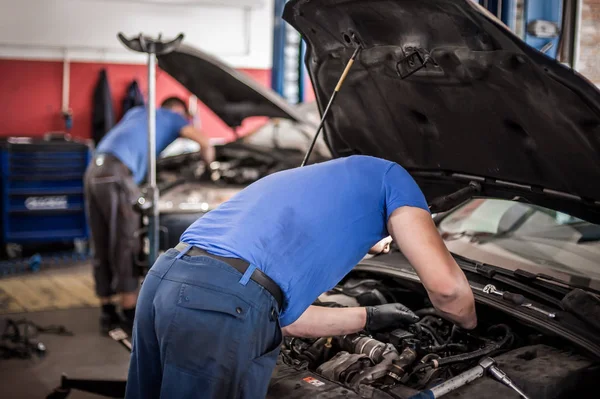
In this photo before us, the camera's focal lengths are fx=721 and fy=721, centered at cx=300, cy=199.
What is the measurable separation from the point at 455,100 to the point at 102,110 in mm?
8200

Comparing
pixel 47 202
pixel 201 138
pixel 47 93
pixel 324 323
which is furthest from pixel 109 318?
pixel 47 93

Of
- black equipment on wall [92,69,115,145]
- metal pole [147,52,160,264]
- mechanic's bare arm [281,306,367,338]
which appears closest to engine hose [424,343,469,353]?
mechanic's bare arm [281,306,367,338]

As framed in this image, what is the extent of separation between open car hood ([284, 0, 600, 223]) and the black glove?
0.50 meters

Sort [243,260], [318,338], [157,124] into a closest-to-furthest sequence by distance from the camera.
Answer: [243,260] < [318,338] < [157,124]

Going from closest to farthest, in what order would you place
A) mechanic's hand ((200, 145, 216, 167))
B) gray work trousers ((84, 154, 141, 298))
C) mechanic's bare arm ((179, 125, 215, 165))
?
gray work trousers ((84, 154, 141, 298)) → mechanic's bare arm ((179, 125, 215, 165)) → mechanic's hand ((200, 145, 216, 167))

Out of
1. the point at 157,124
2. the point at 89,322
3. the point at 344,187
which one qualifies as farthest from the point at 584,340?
the point at 89,322

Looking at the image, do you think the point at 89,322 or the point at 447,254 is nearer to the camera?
the point at 447,254

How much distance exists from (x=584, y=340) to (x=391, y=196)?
2.18ft

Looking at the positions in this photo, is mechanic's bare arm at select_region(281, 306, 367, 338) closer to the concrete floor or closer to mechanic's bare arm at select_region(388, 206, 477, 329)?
mechanic's bare arm at select_region(388, 206, 477, 329)

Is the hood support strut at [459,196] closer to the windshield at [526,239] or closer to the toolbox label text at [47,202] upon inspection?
the windshield at [526,239]

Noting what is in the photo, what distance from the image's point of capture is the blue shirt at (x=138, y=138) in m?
4.87

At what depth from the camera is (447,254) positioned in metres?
1.92

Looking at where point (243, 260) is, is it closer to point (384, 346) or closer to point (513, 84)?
point (384, 346)

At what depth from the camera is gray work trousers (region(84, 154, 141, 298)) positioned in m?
4.79
